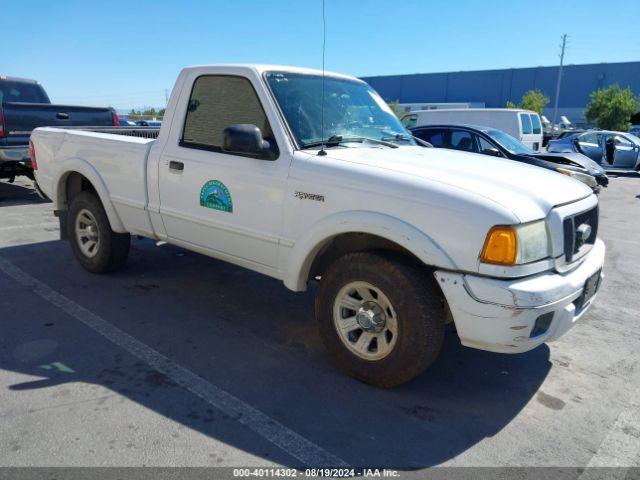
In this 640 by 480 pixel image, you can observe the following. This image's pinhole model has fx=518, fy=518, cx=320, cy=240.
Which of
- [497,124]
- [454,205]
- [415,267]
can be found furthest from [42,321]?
[497,124]

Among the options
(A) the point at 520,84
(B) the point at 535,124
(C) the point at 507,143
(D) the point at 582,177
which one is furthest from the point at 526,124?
(A) the point at 520,84

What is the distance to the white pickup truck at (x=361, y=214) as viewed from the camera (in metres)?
2.80

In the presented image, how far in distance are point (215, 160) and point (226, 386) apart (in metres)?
1.66

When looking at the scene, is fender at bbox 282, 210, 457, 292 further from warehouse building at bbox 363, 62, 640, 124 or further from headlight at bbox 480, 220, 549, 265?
warehouse building at bbox 363, 62, 640, 124

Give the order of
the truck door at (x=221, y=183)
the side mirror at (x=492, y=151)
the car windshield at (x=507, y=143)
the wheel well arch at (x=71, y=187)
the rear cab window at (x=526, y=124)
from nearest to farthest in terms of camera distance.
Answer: the truck door at (x=221, y=183) < the wheel well arch at (x=71, y=187) < the side mirror at (x=492, y=151) < the car windshield at (x=507, y=143) < the rear cab window at (x=526, y=124)

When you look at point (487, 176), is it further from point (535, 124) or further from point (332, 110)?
point (535, 124)

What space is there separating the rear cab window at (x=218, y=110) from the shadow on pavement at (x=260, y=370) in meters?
1.45

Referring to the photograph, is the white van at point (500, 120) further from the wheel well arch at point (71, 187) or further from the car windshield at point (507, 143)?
the wheel well arch at point (71, 187)

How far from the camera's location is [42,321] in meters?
4.13

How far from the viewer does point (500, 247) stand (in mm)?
2719

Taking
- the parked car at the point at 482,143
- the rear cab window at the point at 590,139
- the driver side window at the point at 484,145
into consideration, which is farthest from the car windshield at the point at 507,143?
the rear cab window at the point at 590,139

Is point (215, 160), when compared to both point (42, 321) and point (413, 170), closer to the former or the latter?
point (413, 170)

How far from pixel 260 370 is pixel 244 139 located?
154 centimetres

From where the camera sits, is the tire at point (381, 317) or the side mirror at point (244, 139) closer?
the tire at point (381, 317)
